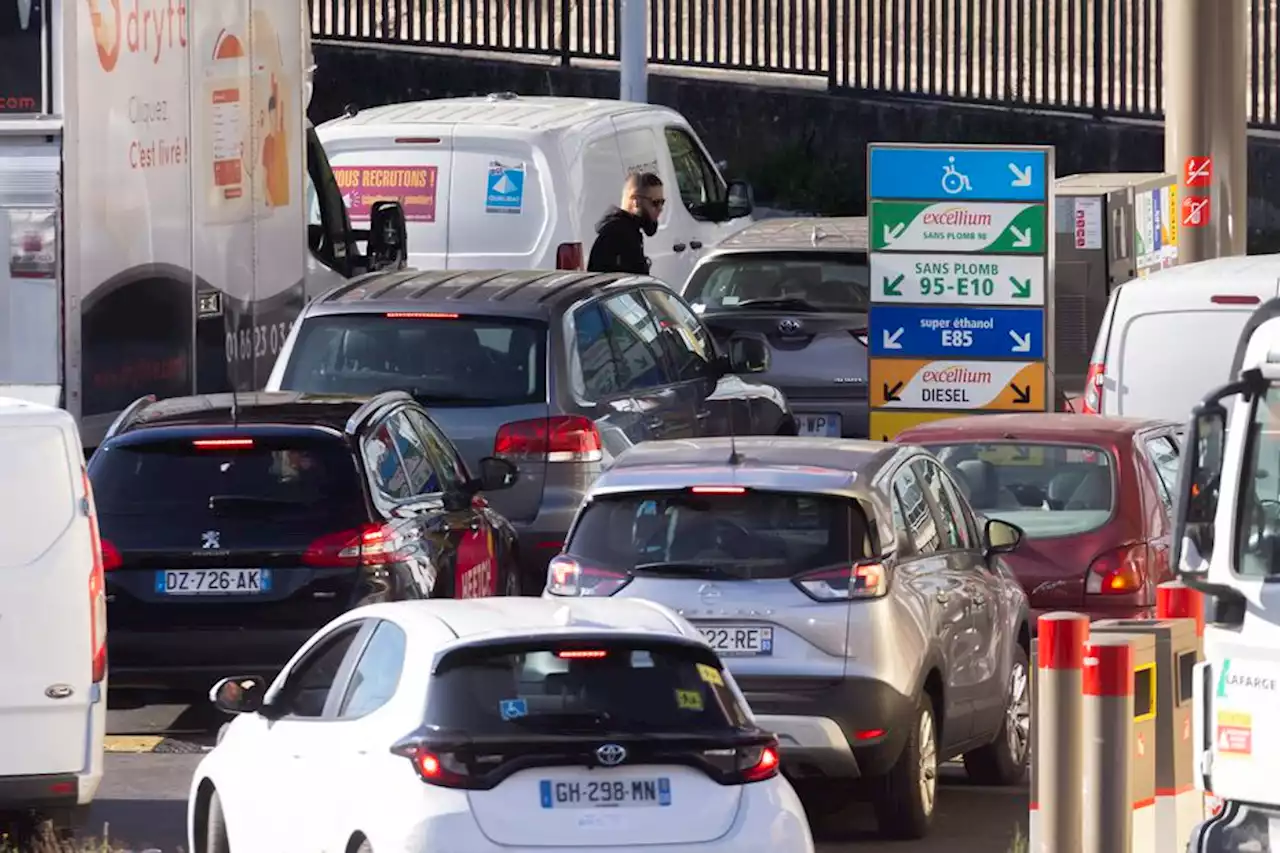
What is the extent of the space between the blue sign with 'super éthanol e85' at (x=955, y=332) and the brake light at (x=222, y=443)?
5819mm

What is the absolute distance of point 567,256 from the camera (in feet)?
67.2

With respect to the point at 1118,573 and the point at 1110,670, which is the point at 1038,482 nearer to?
the point at 1118,573

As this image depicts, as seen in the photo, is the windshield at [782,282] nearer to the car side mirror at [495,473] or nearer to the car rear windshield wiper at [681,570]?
the car side mirror at [495,473]

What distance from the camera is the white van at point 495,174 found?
68.0ft

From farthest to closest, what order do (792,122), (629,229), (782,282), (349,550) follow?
(792,122) < (782,282) < (629,229) < (349,550)

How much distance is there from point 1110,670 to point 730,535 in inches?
106

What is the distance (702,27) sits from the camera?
35844 mm

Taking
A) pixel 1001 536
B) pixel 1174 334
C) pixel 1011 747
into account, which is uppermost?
pixel 1174 334

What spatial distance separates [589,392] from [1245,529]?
724 centimetres

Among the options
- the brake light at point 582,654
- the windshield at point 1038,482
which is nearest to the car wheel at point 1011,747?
the windshield at point 1038,482

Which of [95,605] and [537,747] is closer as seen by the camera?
[537,747]

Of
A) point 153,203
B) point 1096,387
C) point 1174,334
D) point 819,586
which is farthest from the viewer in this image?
point 1096,387

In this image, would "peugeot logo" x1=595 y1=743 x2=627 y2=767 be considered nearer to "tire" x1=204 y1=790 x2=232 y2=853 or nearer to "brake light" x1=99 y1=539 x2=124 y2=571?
"tire" x1=204 y1=790 x2=232 y2=853

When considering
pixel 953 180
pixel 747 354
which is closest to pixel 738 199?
pixel 953 180
